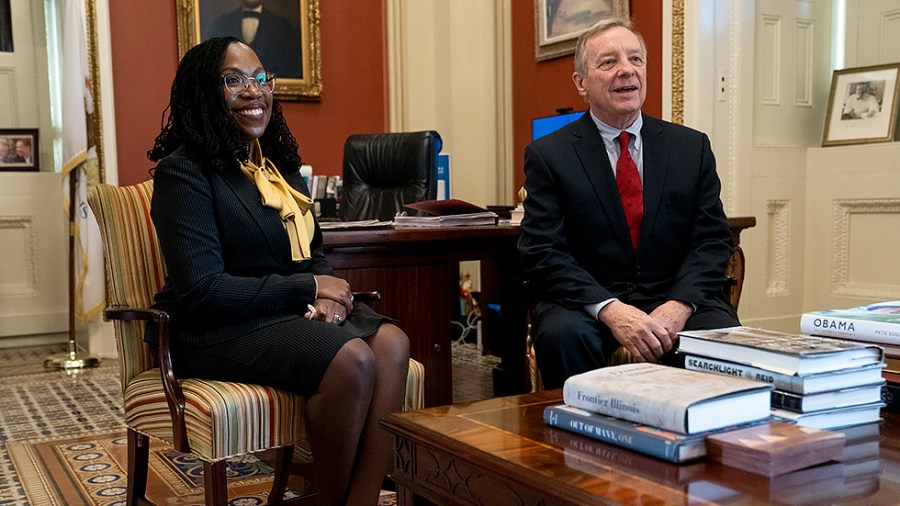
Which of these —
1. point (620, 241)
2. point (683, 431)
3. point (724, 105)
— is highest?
point (724, 105)

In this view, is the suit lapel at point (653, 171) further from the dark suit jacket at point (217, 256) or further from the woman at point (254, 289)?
the dark suit jacket at point (217, 256)

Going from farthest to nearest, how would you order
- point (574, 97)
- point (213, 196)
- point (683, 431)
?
1. point (574, 97)
2. point (213, 196)
3. point (683, 431)

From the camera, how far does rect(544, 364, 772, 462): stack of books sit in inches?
46.1

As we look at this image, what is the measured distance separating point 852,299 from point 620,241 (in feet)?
8.07

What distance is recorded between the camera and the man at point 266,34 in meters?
5.21

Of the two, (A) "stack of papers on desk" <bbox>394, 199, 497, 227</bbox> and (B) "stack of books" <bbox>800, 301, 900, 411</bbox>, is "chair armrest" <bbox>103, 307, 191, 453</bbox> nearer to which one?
(A) "stack of papers on desk" <bbox>394, 199, 497, 227</bbox>

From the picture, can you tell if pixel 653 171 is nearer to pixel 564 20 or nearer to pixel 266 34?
pixel 564 20

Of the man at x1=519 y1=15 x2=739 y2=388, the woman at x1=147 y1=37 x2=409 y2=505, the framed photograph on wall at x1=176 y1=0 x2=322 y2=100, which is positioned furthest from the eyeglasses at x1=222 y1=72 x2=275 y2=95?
the framed photograph on wall at x1=176 y1=0 x2=322 y2=100

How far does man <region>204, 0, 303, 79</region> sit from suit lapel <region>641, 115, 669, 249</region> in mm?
3333

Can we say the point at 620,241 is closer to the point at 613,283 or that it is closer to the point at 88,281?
the point at 613,283

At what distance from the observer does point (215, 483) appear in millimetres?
1825

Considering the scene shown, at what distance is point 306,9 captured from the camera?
5.41m

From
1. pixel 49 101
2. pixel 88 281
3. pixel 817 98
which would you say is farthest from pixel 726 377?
pixel 49 101

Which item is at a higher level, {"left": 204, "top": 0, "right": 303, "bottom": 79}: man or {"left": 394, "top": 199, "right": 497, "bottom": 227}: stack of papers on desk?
{"left": 204, "top": 0, "right": 303, "bottom": 79}: man
